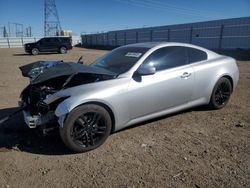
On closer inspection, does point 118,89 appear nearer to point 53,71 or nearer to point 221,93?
point 53,71

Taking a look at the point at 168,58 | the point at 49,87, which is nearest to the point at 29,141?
the point at 49,87

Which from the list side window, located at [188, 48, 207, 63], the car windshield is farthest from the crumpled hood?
side window, located at [188, 48, 207, 63]

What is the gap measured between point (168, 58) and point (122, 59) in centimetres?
83

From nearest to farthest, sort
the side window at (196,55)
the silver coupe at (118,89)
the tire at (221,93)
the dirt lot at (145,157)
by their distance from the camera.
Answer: the dirt lot at (145,157) → the silver coupe at (118,89) → the side window at (196,55) → the tire at (221,93)

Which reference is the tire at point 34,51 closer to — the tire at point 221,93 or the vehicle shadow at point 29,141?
the vehicle shadow at point 29,141

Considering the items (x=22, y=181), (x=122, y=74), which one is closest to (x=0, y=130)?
(x=22, y=181)

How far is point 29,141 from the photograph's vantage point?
436 centimetres

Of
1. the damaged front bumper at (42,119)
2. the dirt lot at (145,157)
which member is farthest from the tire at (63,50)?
the damaged front bumper at (42,119)

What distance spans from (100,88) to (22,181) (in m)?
1.61

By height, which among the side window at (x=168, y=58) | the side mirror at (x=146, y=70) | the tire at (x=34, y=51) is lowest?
the tire at (x=34, y=51)

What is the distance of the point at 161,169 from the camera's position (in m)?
3.42

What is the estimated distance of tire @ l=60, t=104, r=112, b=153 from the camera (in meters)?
3.71

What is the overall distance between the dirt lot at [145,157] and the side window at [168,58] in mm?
1077

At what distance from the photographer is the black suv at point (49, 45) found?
27487mm
